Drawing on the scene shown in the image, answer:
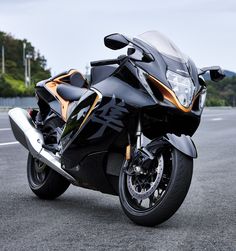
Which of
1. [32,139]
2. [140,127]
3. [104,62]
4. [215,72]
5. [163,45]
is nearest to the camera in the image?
[140,127]

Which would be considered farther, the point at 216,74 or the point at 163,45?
the point at 216,74

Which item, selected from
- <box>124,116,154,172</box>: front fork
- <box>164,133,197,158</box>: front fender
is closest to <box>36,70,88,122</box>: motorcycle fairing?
<box>124,116,154,172</box>: front fork

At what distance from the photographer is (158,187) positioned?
4.79m

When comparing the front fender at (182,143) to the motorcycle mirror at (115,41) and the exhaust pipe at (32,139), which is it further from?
the exhaust pipe at (32,139)

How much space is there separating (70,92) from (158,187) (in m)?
1.53

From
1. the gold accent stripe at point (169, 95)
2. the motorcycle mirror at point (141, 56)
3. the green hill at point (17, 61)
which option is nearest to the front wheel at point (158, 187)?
the gold accent stripe at point (169, 95)

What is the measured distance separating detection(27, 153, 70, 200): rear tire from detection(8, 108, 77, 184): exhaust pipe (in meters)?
0.19

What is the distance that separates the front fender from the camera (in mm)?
4703

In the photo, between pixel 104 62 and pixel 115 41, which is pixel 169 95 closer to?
pixel 115 41

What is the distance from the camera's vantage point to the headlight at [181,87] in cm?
464

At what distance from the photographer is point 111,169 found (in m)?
5.19

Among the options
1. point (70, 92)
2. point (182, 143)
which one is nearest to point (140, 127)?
point (182, 143)

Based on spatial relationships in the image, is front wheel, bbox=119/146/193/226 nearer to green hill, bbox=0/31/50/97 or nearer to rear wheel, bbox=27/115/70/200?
rear wheel, bbox=27/115/70/200

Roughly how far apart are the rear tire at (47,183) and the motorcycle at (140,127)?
21.1 inches
